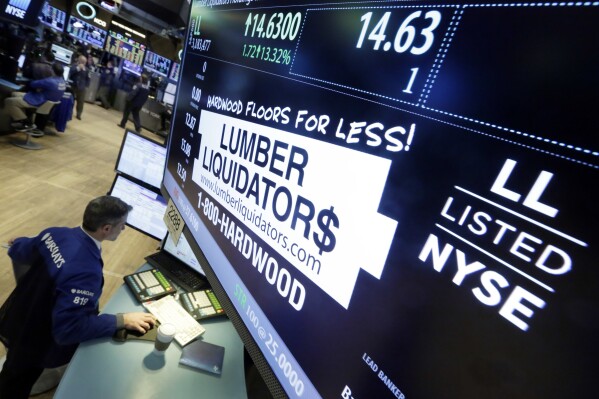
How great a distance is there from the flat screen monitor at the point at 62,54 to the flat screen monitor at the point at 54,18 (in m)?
1.84

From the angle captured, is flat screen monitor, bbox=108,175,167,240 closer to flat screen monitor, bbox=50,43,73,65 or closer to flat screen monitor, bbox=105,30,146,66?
flat screen monitor, bbox=50,43,73,65

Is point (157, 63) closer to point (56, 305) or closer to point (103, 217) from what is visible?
point (103, 217)

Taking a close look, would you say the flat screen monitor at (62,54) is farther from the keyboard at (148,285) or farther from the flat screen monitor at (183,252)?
the keyboard at (148,285)

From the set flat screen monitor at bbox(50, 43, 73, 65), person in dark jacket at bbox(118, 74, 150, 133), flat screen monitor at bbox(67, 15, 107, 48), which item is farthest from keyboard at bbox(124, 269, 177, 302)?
flat screen monitor at bbox(67, 15, 107, 48)

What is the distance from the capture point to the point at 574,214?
347 millimetres

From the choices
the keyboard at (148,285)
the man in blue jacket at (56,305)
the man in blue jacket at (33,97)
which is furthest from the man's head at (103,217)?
the man in blue jacket at (33,97)

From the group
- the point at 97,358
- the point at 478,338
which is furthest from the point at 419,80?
the point at 97,358

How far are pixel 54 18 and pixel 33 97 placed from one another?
20.1ft

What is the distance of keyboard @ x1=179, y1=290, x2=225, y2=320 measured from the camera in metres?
1.71

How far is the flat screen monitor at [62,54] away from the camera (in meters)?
7.82

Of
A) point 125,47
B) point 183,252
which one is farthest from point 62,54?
point 183,252

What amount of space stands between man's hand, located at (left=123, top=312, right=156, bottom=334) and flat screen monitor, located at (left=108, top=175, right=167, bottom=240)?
787 millimetres

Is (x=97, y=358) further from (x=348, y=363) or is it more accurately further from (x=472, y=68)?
(x=472, y=68)

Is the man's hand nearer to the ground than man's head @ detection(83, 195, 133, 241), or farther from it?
nearer to the ground
